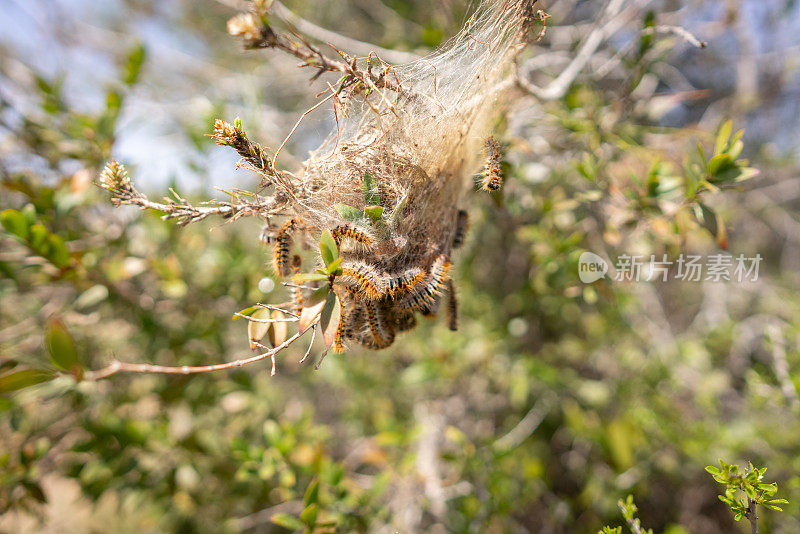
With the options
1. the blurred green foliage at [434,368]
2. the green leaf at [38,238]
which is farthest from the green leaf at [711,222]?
the green leaf at [38,238]

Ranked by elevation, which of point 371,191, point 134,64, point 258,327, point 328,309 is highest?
point 134,64

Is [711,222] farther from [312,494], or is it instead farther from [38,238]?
[38,238]

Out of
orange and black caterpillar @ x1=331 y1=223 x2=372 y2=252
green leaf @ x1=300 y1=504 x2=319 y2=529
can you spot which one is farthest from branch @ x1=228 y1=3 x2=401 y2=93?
green leaf @ x1=300 y1=504 x2=319 y2=529

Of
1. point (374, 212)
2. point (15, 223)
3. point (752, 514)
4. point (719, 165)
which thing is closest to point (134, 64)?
point (15, 223)

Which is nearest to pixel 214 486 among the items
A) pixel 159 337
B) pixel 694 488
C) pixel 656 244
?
pixel 159 337

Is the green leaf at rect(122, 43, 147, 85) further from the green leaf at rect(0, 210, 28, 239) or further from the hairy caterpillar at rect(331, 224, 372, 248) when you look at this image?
the hairy caterpillar at rect(331, 224, 372, 248)

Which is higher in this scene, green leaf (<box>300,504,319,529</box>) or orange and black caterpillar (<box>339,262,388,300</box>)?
orange and black caterpillar (<box>339,262,388,300</box>)

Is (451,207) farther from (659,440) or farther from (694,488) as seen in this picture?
(694,488)
